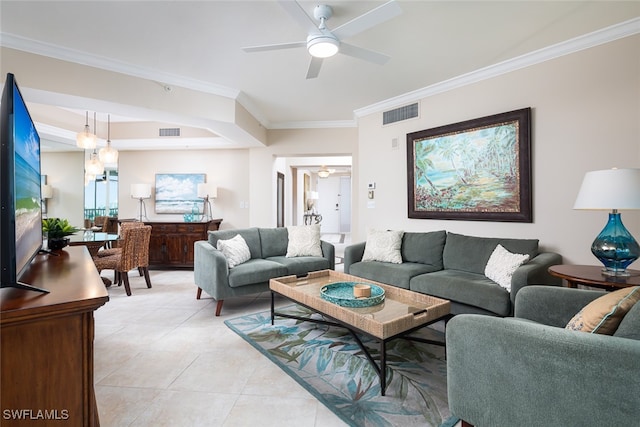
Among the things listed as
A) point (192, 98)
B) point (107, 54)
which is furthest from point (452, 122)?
point (107, 54)

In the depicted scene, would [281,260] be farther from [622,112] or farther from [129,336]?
[622,112]

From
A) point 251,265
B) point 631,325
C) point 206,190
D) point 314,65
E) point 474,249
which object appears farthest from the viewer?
point 206,190

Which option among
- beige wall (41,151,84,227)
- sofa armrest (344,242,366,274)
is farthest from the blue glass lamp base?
beige wall (41,151,84,227)

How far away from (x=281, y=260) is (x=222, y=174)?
3.04 m

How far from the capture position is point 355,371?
2211 millimetres

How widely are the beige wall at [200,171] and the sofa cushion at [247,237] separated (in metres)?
1.96

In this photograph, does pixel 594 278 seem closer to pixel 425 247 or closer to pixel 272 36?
pixel 425 247

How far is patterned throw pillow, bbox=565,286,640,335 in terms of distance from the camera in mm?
1231

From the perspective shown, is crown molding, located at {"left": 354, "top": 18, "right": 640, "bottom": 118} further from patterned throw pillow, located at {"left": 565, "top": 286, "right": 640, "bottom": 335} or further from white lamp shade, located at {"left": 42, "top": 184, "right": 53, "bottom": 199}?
white lamp shade, located at {"left": 42, "top": 184, "right": 53, "bottom": 199}

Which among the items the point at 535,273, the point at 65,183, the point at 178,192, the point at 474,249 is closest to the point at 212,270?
the point at 474,249

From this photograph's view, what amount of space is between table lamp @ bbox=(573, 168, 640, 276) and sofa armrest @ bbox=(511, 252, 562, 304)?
39 cm

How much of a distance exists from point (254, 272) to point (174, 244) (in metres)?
2.82

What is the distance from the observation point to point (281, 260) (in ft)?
13.1

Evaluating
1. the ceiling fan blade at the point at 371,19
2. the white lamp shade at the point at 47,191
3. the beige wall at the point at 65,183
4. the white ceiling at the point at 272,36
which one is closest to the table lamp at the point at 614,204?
the white ceiling at the point at 272,36
